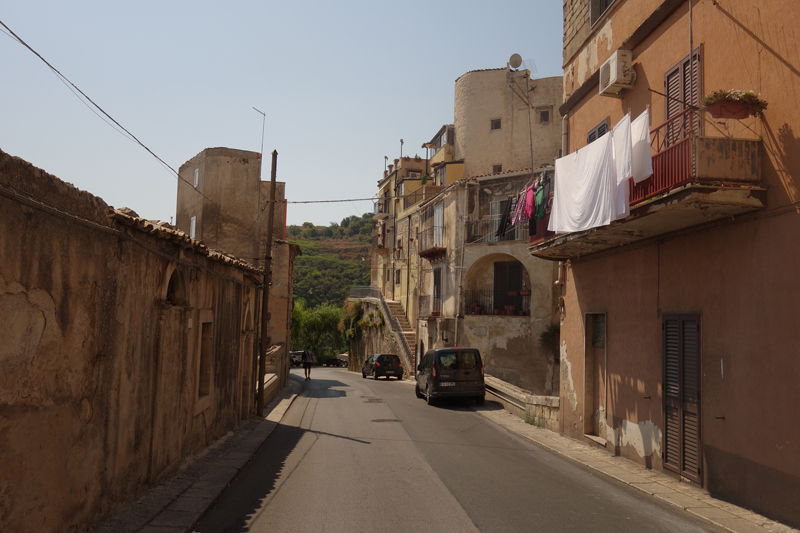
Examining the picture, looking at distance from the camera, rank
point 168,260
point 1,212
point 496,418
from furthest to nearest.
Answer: point 496,418 < point 168,260 < point 1,212

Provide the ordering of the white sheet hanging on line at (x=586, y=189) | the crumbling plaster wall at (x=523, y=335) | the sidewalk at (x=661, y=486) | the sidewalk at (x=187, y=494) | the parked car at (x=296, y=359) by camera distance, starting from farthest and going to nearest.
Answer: the parked car at (x=296, y=359)
the crumbling plaster wall at (x=523, y=335)
the white sheet hanging on line at (x=586, y=189)
the sidewalk at (x=661, y=486)
the sidewalk at (x=187, y=494)

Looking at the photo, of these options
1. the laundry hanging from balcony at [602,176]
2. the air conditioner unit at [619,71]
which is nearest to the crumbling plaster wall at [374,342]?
the laundry hanging from balcony at [602,176]

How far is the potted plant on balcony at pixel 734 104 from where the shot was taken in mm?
8203

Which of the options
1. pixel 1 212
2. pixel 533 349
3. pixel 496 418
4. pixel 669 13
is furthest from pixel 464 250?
pixel 1 212

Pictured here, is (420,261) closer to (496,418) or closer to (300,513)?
(496,418)

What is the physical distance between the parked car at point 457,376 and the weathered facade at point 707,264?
7360 mm

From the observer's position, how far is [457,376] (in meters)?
20.3

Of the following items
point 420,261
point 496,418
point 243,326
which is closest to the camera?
point 243,326

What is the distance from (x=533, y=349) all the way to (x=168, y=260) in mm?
23418

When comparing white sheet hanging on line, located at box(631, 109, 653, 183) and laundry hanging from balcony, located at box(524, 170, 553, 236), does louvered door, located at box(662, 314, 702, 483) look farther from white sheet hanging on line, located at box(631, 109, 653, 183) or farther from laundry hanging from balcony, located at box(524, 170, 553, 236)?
laundry hanging from balcony, located at box(524, 170, 553, 236)

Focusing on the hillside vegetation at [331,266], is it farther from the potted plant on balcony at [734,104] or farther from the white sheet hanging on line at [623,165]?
the potted plant on balcony at [734,104]

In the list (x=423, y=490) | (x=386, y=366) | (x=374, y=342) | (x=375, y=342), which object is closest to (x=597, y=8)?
(x=423, y=490)

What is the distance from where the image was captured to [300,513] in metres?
7.55

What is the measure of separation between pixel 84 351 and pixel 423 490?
4.83 m
